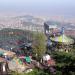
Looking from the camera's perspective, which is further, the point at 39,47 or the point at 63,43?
the point at 63,43

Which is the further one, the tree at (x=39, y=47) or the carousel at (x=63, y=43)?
the carousel at (x=63, y=43)

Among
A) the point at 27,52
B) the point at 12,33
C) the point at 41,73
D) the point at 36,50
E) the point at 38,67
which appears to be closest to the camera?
the point at 41,73

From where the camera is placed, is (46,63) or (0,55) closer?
(46,63)

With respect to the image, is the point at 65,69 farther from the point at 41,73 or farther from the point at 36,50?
the point at 36,50

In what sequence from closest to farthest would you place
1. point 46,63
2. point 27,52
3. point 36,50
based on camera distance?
1. point 46,63
2. point 36,50
3. point 27,52

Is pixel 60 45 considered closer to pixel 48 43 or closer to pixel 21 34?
pixel 48 43

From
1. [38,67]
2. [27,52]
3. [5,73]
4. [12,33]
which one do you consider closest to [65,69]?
[38,67]

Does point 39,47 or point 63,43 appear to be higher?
point 39,47

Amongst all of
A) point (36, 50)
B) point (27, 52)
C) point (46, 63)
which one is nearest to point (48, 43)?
point (27, 52)

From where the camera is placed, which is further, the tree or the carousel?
the carousel
